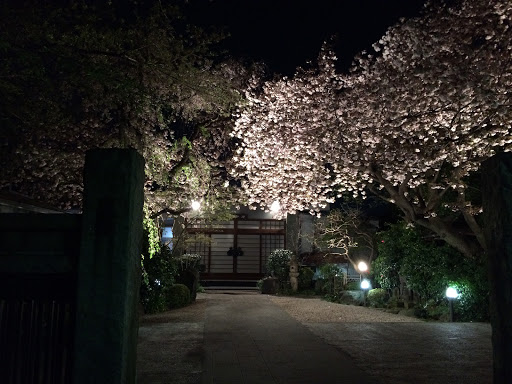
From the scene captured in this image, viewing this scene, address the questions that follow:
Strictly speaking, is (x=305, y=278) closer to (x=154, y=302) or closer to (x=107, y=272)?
(x=154, y=302)

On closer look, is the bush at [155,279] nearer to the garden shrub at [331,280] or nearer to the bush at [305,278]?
the garden shrub at [331,280]

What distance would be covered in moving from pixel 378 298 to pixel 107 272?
47.6 ft

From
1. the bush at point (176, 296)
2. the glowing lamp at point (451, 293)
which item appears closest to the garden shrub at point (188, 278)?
the bush at point (176, 296)

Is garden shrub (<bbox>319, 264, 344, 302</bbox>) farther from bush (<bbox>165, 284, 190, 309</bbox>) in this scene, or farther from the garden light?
bush (<bbox>165, 284, 190, 309</bbox>)

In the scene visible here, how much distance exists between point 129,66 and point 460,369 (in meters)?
10.5

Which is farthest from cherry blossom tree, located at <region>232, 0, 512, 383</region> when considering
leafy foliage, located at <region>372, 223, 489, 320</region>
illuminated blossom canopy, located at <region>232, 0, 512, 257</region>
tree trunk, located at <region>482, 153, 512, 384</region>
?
tree trunk, located at <region>482, 153, 512, 384</region>

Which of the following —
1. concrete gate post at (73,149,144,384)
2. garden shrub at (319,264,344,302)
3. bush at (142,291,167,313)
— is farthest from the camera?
garden shrub at (319,264,344,302)

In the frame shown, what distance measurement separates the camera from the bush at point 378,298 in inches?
643

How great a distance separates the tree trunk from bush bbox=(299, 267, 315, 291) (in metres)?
17.1

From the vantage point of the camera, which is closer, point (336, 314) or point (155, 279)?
point (155, 279)

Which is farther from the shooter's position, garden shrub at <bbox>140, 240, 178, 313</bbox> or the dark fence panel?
garden shrub at <bbox>140, 240, 178, 313</bbox>

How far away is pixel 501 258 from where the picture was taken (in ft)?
14.7

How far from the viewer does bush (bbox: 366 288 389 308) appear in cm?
1634

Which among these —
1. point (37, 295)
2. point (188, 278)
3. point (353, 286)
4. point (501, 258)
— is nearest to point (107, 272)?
point (37, 295)
